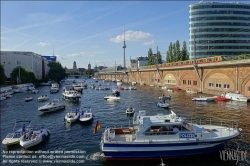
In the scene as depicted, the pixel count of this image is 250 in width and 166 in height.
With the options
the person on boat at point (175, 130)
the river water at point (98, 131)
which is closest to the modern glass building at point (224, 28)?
the river water at point (98, 131)

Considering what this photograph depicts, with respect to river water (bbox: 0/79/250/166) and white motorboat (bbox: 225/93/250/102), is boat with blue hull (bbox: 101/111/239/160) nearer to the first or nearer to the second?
river water (bbox: 0/79/250/166)

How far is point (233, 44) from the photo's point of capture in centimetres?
12081

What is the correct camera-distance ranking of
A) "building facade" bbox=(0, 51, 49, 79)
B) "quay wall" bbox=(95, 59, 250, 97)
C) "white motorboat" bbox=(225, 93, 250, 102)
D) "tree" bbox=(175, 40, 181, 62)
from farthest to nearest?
"building facade" bbox=(0, 51, 49, 79)
"tree" bbox=(175, 40, 181, 62)
"quay wall" bbox=(95, 59, 250, 97)
"white motorboat" bbox=(225, 93, 250, 102)

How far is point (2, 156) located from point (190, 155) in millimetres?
18260

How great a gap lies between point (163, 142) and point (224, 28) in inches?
4735

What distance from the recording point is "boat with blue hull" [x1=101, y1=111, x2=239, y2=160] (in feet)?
63.8

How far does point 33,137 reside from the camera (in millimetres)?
24844

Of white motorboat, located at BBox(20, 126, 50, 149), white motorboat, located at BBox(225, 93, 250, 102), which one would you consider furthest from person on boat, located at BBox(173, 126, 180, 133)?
white motorboat, located at BBox(225, 93, 250, 102)

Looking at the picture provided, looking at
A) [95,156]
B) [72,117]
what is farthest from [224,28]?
[95,156]

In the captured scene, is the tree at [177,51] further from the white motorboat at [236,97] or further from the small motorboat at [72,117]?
the small motorboat at [72,117]

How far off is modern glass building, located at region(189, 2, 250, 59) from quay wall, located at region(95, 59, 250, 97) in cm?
4124

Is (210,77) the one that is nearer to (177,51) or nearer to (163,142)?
(177,51)

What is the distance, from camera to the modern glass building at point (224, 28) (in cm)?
12106

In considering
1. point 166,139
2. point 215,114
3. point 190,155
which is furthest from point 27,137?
point 215,114
